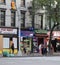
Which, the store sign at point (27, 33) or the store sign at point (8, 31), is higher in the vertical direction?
the store sign at point (8, 31)

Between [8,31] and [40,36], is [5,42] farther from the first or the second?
[40,36]

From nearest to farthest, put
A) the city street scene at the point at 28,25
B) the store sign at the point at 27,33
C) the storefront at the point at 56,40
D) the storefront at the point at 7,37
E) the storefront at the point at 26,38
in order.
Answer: the city street scene at the point at 28,25
the storefront at the point at 7,37
the store sign at the point at 27,33
the storefront at the point at 26,38
the storefront at the point at 56,40

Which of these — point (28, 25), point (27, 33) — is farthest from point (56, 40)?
point (27, 33)

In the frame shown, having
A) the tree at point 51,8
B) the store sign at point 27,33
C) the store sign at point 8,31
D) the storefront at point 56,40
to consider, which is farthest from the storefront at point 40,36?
the tree at point 51,8

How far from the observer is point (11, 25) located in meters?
56.9

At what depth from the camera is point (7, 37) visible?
56.1 m

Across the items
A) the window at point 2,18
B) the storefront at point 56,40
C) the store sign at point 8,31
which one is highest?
the window at point 2,18

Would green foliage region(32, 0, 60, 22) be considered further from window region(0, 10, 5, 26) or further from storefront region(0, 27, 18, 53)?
storefront region(0, 27, 18, 53)

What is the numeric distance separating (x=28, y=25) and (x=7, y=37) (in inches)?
186

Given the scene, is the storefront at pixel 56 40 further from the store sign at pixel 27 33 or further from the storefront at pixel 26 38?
the store sign at pixel 27 33

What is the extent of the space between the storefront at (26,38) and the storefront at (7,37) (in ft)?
4.88

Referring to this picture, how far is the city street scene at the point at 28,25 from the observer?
54.0 m

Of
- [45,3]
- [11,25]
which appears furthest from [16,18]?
[45,3]

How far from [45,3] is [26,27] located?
21.3 ft
